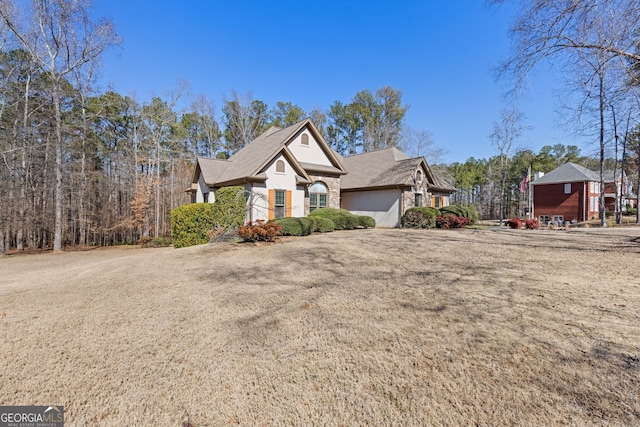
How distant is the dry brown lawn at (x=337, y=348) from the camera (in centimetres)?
245

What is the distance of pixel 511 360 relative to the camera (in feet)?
9.73

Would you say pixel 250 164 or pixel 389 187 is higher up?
pixel 250 164

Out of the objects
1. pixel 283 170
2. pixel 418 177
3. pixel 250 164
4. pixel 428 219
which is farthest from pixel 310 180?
pixel 418 177

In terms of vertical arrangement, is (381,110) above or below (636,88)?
above

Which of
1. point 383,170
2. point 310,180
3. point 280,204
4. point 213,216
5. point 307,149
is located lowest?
point 213,216

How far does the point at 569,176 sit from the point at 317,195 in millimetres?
31202

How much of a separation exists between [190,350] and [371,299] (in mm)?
2818

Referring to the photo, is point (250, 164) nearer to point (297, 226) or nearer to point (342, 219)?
point (297, 226)

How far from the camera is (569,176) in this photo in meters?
32.2

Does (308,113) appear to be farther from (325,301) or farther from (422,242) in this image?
(325,301)

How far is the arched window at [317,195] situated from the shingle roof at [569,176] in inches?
1174

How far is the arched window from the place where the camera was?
1834 cm

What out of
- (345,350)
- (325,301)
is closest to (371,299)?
(325,301)

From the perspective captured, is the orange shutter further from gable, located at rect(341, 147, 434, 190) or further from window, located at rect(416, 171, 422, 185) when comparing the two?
window, located at rect(416, 171, 422, 185)
